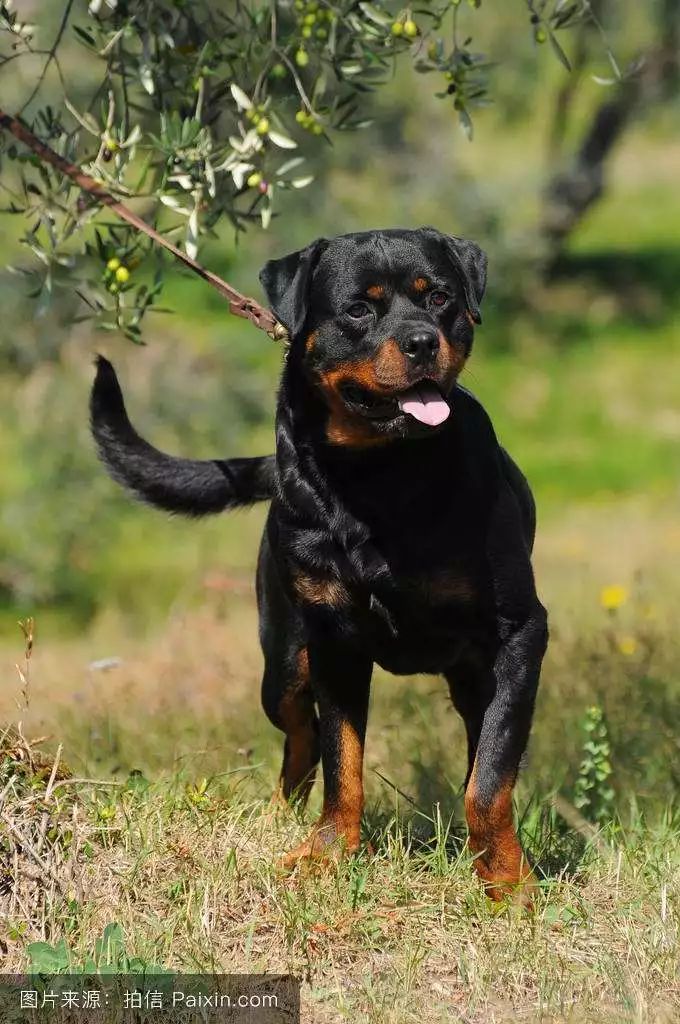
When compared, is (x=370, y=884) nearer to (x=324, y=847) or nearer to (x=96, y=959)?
(x=324, y=847)

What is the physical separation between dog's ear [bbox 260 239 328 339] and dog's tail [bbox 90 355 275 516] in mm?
812

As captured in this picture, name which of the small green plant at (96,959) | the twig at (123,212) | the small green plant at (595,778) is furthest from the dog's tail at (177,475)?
the small green plant at (96,959)

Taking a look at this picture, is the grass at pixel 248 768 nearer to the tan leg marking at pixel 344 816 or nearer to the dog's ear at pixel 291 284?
the tan leg marking at pixel 344 816

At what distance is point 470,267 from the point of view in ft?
14.4

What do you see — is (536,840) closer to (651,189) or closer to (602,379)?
(602,379)

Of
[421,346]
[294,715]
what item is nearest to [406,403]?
[421,346]

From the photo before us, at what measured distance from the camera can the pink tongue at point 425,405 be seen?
3896 mm

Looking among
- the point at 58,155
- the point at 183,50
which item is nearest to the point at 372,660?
the point at 58,155

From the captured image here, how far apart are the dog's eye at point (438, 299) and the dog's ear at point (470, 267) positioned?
0.39ft

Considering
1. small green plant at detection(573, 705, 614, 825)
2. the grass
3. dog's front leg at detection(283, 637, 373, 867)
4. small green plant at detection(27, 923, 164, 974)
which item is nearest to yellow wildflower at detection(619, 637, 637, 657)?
the grass

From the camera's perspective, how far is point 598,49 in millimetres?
17859

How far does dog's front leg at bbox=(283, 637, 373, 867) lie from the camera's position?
165 inches

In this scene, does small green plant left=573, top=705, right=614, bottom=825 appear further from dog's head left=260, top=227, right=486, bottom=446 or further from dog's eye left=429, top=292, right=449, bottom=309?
dog's eye left=429, top=292, right=449, bottom=309

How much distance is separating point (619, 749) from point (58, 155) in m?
2.78
